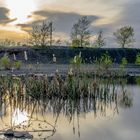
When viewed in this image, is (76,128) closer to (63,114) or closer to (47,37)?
(63,114)

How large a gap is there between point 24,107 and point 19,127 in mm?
5913

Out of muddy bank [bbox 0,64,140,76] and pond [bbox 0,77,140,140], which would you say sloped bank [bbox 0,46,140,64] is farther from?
pond [bbox 0,77,140,140]

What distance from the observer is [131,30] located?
9325 centimetres

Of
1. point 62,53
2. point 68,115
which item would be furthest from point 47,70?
point 68,115

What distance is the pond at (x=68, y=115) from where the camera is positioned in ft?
58.4

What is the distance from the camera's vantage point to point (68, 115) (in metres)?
22.0

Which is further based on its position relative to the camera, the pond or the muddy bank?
the muddy bank

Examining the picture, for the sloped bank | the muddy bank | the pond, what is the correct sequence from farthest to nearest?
the sloped bank
the muddy bank
the pond

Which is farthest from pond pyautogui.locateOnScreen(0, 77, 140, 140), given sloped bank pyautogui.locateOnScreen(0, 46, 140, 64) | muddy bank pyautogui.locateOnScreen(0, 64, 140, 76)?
sloped bank pyautogui.locateOnScreen(0, 46, 140, 64)

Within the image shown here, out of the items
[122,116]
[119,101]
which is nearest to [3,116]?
[122,116]

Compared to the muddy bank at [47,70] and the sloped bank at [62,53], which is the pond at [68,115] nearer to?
the muddy bank at [47,70]

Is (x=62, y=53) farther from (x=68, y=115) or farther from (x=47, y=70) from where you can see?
(x=68, y=115)

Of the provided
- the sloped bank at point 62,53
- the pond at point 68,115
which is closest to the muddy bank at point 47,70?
the pond at point 68,115

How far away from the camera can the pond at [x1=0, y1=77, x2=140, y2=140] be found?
17.8 meters
